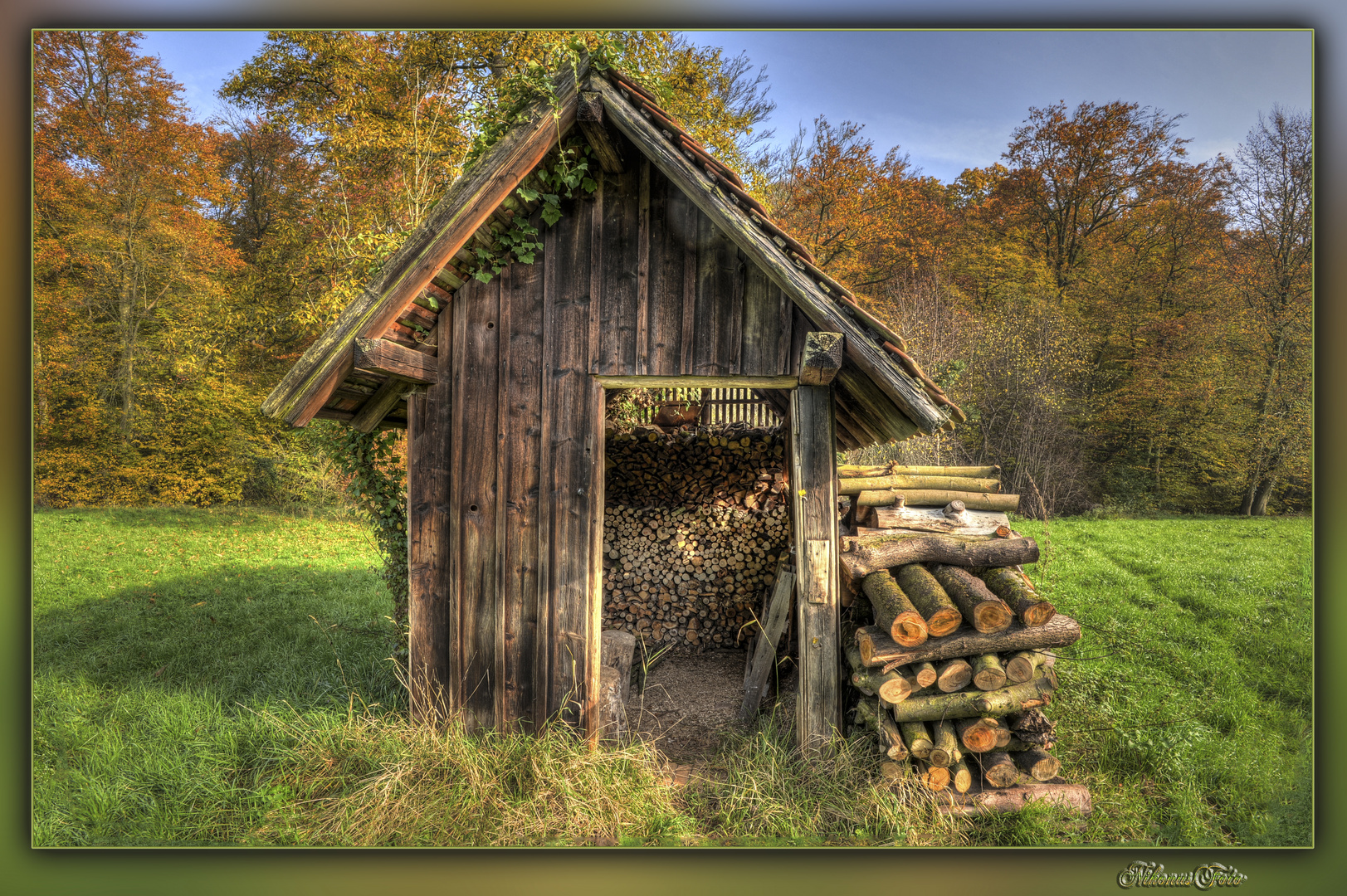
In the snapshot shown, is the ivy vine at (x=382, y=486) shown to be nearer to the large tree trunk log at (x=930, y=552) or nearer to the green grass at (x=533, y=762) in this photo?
the green grass at (x=533, y=762)

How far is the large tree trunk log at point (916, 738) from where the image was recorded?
3.66 metres

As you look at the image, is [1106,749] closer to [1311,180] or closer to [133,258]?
[1311,180]

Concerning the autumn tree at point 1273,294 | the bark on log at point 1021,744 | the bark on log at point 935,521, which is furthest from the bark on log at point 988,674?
the autumn tree at point 1273,294

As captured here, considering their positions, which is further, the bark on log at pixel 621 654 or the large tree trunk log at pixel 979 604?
the bark on log at pixel 621 654

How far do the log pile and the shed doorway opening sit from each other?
0.03 feet

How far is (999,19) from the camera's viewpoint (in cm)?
365

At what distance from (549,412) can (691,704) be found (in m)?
3.51

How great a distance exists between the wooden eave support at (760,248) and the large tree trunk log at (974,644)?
4.33 ft

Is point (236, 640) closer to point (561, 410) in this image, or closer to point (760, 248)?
point (561, 410)

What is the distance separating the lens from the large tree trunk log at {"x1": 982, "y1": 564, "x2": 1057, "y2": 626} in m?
3.72

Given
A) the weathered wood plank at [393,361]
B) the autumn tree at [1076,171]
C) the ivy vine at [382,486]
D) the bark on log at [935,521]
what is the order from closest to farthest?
1. the weathered wood plank at [393,361]
2. the bark on log at [935,521]
3. the ivy vine at [382,486]
4. the autumn tree at [1076,171]

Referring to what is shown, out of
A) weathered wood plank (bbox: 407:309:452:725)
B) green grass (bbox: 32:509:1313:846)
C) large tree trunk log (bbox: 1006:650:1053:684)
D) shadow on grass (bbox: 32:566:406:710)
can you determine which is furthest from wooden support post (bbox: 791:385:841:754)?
shadow on grass (bbox: 32:566:406:710)

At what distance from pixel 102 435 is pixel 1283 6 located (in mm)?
15898

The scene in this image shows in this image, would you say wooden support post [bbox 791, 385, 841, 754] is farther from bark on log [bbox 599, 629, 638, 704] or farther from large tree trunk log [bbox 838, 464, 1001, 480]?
bark on log [bbox 599, 629, 638, 704]
